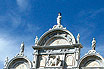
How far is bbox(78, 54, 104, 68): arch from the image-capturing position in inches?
966

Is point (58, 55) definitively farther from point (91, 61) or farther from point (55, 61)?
point (91, 61)

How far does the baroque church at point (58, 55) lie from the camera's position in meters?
24.9

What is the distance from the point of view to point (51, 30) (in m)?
27.1

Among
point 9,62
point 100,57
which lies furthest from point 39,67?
point 100,57

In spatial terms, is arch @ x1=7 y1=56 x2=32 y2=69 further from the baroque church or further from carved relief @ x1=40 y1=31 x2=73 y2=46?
carved relief @ x1=40 y1=31 x2=73 y2=46

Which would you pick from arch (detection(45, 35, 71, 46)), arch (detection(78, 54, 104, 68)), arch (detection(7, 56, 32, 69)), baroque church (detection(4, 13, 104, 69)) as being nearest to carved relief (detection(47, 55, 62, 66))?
baroque church (detection(4, 13, 104, 69))

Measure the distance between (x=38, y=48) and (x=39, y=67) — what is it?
5.54 feet

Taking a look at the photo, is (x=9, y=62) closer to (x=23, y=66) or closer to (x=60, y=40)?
(x=23, y=66)

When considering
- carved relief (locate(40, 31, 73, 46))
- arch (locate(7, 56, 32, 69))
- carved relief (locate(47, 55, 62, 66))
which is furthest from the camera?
arch (locate(7, 56, 32, 69))

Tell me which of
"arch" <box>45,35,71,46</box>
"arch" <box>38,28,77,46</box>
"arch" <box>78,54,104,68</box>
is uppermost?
"arch" <box>38,28,77,46</box>

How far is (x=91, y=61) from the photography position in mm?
24938

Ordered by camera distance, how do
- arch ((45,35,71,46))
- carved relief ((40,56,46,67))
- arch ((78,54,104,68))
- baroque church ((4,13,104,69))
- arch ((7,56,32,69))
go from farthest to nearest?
arch ((7,56,32,69)), carved relief ((40,56,46,67)), arch ((45,35,71,46)), baroque church ((4,13,104,69)), arch ((78,54,104,68))

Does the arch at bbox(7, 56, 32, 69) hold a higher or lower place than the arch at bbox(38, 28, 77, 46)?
lower

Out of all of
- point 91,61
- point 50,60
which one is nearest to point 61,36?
point 50,60
